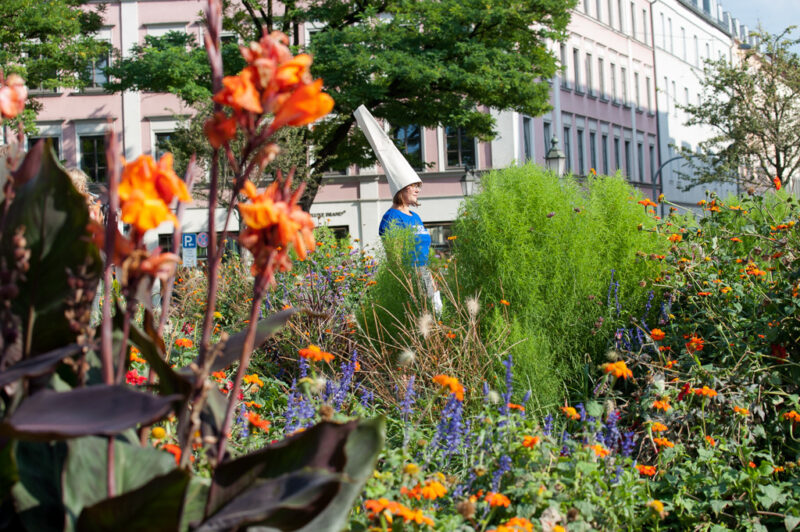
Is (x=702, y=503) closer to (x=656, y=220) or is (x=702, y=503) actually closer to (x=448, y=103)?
(x=656, y=220)

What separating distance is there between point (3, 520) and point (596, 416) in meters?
2.01

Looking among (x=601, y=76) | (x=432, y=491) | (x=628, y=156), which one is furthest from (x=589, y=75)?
(x=432, y=491)

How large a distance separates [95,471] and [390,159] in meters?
5.14

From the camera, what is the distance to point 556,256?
429 cm

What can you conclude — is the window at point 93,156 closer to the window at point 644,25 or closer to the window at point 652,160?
the window at point 652,160

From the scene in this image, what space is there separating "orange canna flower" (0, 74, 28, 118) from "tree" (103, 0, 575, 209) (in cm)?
1557

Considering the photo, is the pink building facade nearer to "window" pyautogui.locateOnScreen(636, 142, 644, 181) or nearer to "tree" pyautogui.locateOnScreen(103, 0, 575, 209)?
"tree" pyautogui.locateOnScreen(103, 0, 575, 209)

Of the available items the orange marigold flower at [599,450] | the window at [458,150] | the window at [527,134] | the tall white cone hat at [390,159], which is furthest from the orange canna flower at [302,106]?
the window at [527,134]

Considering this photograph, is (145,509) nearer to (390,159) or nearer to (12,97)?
(12,97)

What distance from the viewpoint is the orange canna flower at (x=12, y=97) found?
1282 mm

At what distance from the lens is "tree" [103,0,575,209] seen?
17000mm

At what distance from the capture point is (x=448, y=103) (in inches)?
709

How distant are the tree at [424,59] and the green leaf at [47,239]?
51.6 ft

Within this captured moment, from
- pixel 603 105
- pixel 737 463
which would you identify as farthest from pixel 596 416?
pixel 603 105
